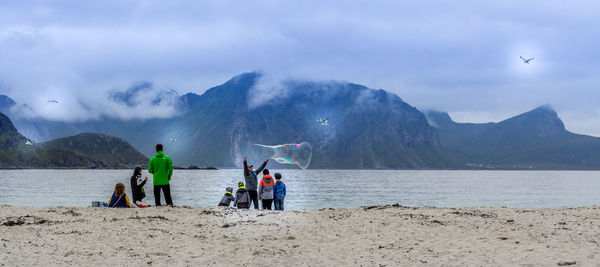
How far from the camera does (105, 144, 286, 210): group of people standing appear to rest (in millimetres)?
22266

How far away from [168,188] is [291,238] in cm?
805

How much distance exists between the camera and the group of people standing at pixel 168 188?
22266 millimetres

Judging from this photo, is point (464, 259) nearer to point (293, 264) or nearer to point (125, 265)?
point (293, 264)

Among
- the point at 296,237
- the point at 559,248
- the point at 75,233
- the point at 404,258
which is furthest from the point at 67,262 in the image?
the point at 559,248

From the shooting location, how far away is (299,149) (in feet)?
109

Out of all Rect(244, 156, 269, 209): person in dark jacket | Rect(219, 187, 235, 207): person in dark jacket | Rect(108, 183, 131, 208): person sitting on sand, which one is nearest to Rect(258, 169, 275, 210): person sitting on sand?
Rect(244, 156, 269, 209): person in dark jacket

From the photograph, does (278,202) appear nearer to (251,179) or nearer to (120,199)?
(251,179)

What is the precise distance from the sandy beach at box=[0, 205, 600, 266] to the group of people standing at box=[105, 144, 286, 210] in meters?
1.43

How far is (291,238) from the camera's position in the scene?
16766 millimetres

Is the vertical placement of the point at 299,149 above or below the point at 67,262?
above

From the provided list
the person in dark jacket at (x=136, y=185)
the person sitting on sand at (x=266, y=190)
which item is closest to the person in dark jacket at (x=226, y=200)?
the person sitting on sand at (x=266, y=190)

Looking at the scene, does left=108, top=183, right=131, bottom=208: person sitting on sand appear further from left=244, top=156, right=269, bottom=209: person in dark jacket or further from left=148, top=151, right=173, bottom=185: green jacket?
left=244, top=156, right=269, bottom=209: person in dark jacket

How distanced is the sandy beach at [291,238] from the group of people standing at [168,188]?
1.43 meters

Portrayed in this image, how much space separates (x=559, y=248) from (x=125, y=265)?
39.0 feet
